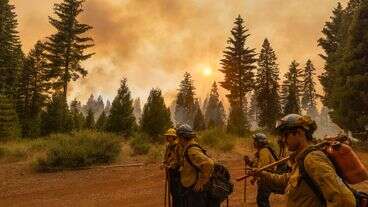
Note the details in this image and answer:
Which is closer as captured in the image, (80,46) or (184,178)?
(184,178)

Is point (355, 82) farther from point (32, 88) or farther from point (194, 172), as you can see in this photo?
point (32, 88)

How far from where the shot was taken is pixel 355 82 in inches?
1238

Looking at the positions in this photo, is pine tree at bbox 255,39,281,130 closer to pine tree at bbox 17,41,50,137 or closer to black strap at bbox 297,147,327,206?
pine tree at bbox 17,41,50,137

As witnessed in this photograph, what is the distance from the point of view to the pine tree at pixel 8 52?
166ft

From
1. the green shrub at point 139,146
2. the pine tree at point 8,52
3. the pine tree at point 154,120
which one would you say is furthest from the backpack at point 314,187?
the pine tree at point 8,52

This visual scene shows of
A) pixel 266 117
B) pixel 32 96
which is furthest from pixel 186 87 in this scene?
pixel 32 96

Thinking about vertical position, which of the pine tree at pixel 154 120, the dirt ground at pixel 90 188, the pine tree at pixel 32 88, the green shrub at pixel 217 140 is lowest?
the dirt ground at pixel 90 188

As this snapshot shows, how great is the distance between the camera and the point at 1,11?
51375 mm

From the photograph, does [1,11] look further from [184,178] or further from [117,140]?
[184,178]

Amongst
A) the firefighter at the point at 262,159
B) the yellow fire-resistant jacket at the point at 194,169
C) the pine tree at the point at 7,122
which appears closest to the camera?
the yellow fire-resistant jacket at the point at 194,169

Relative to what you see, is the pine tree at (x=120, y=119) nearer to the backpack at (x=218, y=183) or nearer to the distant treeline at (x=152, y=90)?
the distant treeline at (x=152, y=90)

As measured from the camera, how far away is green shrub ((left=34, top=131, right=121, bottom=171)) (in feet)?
72.6

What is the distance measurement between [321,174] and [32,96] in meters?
54.5

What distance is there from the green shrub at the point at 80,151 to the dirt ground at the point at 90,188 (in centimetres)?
77
